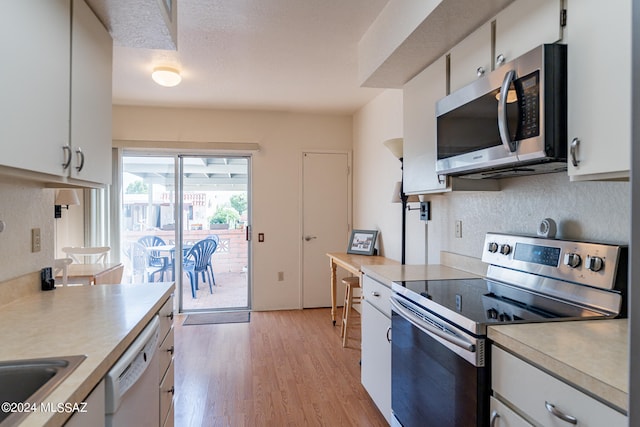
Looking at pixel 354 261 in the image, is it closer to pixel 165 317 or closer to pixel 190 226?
pixel 165 317

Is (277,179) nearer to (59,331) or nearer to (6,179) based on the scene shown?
(6,179)

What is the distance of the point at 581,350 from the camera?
99 cm

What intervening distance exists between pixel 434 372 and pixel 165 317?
1247 millimetres

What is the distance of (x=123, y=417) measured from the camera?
3.56ft

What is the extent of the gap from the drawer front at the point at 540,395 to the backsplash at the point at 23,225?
1.92 m

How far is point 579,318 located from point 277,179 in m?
3.78

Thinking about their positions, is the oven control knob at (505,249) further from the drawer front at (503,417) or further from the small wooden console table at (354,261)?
the small wooden console table at (354,261)

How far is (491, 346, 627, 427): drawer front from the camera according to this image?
0.84 m

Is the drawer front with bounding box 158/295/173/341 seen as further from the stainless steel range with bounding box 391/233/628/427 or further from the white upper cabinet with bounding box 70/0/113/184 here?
the stainless steel range with bounding box 391/233/628/427

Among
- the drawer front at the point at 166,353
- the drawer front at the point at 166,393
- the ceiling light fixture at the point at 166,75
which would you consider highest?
the ceiling light fixture at the point at 166,75

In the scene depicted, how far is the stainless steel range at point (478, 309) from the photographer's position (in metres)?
1.25

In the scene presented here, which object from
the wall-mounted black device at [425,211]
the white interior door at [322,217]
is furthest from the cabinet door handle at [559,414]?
the white interior door at [322,217]

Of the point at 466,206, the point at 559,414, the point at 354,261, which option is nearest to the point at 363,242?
the point at 354,261

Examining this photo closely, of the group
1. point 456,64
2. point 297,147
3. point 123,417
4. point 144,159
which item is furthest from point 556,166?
point 144,159
